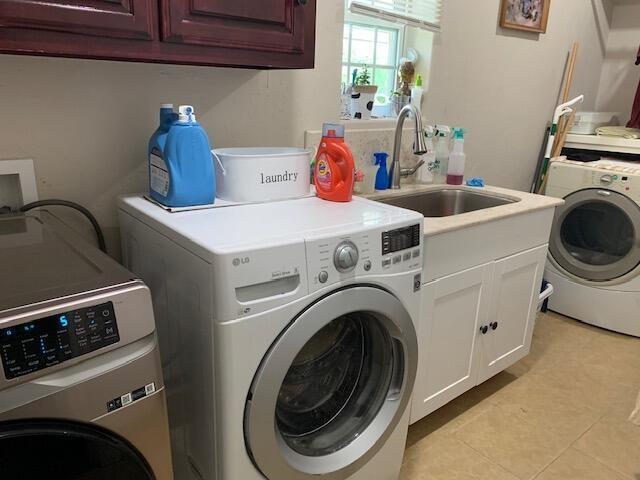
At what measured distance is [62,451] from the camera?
806 millimetres

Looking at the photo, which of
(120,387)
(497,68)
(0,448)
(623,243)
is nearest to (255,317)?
(120,387)

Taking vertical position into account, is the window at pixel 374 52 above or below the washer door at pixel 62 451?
above

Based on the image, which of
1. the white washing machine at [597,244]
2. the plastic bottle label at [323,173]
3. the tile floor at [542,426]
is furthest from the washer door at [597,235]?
the plastic bottle label at [323,173]

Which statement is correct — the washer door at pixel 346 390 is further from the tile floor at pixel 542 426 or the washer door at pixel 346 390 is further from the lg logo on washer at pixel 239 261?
the tile floor at pixel 542 426

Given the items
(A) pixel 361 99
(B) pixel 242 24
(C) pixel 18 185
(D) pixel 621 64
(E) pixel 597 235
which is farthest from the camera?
(D) pixel 621 64

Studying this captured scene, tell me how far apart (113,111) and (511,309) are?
1.69 m

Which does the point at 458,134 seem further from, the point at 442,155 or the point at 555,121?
the point at 555,121

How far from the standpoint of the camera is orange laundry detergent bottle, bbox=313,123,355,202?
142 centimetres

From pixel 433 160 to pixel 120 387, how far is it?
179cm

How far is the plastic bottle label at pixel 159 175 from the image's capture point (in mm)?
1278

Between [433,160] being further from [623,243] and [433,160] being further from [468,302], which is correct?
[623,243]

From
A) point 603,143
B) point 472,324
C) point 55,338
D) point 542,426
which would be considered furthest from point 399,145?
point 603,143

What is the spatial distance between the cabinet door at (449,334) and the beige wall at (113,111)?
0.81 meters

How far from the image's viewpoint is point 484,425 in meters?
1.97
